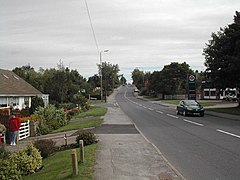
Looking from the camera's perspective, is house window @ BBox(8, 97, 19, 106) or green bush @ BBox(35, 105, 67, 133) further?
house window @ BBox(8, 97, 19, 106)

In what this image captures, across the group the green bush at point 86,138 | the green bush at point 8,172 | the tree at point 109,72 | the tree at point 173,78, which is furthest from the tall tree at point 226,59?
the tree at point 109,72

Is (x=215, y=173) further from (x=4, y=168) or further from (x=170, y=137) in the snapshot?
(x=170, y=137)

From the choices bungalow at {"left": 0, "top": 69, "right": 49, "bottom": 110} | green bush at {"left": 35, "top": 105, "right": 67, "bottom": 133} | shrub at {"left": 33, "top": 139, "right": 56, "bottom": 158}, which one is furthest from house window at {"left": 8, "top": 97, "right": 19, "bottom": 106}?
shrub at {"left": 33, "top": 139, "right": 56, "bottom": 158}

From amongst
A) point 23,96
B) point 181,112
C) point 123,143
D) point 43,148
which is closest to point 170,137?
point 123,143

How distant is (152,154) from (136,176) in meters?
3.38

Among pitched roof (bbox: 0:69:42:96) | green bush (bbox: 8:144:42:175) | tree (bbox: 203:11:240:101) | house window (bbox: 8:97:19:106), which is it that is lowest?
green bush (bbox: 8:144:42:175)

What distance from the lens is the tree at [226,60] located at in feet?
106

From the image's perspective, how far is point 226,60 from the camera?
112 feet

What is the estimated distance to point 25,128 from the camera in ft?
71.0

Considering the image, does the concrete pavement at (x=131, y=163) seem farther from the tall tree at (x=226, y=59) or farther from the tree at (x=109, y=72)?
the tree at (x=109, y=72)

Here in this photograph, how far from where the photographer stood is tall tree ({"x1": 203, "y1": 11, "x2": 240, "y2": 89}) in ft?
106

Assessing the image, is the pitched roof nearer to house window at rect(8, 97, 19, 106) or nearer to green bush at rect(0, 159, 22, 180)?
house window at rect(8, 97, 19, 106)

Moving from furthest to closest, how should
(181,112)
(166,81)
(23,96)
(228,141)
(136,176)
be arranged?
1. (166,81)
2. (23,96)
3. (181,112)
4. (228,141)
5. (136,176)

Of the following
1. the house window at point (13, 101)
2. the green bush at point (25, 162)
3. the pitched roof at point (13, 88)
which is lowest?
the green bush at point (25, 162)
